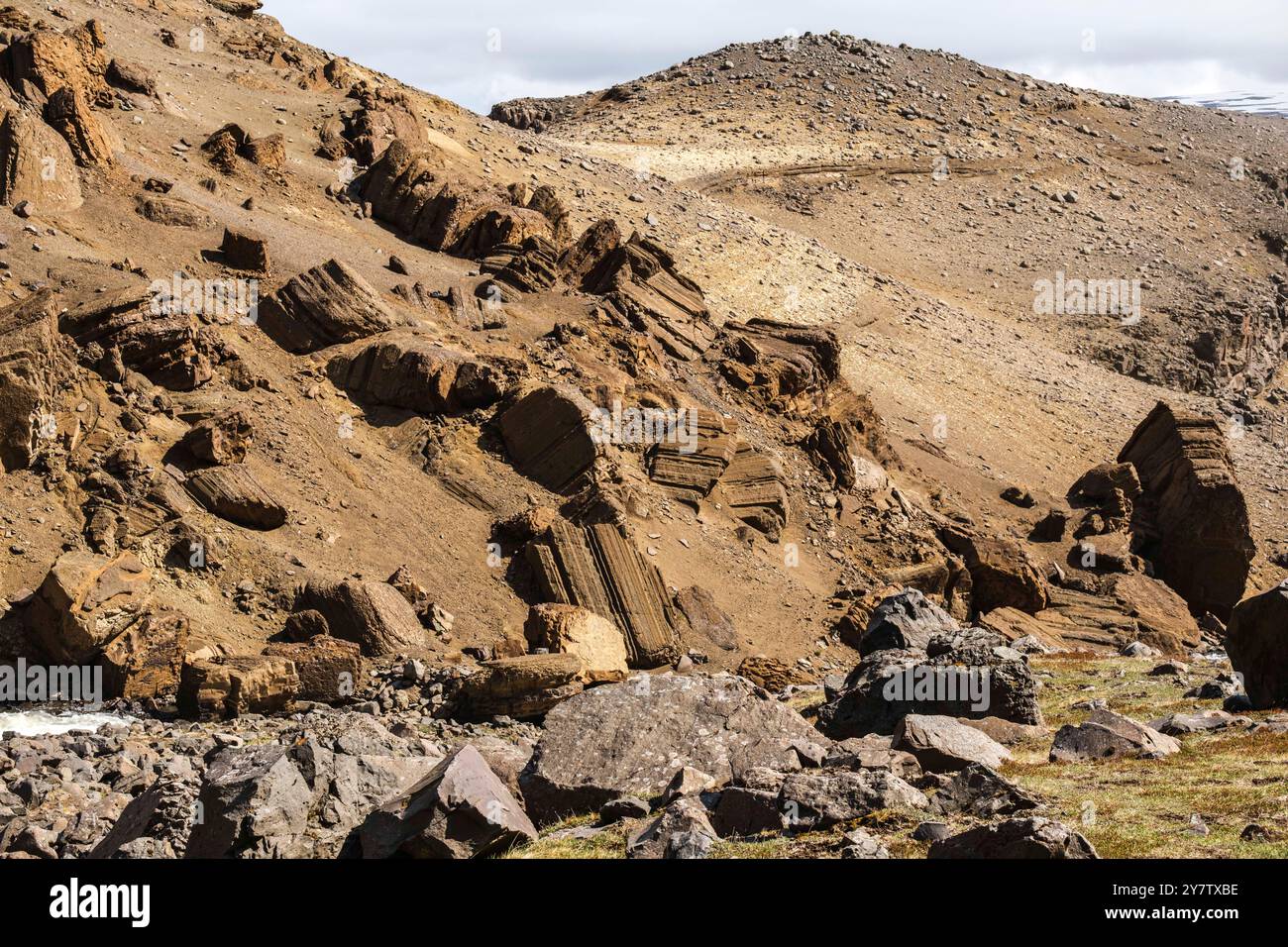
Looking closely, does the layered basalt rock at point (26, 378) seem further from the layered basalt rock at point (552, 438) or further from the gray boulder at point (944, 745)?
the gray boulder at point (944, 745)

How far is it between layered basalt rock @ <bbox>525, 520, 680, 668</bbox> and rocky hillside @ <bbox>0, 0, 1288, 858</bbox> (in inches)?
3.1

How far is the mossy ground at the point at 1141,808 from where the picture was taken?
38.1ft

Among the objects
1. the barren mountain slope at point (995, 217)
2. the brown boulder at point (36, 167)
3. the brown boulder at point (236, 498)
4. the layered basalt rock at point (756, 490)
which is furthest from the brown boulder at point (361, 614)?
the barren mountain slope at point (995, 217)

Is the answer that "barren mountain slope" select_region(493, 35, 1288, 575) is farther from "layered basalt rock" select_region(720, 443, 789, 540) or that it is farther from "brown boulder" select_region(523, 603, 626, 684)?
"brown boulder" select_region(523, 603, 626, 684)

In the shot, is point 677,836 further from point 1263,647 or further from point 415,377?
point 415,377

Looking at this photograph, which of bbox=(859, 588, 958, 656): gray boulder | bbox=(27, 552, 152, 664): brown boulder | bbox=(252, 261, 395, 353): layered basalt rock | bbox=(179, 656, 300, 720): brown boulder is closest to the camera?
bbox=(179, 656, 300, 720): brown boulder

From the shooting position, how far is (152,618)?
21.5 metres

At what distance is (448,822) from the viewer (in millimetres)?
12734

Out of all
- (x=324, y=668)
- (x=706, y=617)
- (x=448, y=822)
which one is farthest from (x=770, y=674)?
(x=448, y=822)

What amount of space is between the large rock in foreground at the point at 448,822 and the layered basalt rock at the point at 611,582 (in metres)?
12.5

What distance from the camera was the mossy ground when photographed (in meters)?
11.6

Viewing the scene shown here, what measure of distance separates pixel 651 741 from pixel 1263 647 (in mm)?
8700

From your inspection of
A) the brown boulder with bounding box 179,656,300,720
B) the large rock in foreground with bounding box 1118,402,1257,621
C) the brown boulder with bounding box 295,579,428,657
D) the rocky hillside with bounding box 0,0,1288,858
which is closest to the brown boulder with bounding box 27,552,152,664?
the rocky hillside with bounding box 0,0,1288,858
